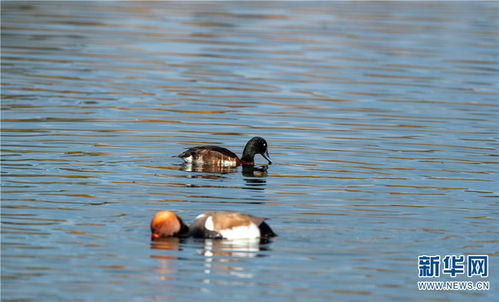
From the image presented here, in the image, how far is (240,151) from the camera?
19734 mm

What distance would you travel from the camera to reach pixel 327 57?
32906 mm

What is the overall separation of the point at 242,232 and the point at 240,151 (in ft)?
22.4

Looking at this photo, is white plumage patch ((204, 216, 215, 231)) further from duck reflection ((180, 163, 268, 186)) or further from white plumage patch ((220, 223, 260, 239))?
duck reflection ((180, 163, 268, 186))

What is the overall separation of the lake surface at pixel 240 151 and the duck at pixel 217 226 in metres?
0.12

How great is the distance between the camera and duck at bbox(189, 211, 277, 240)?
1291 cm

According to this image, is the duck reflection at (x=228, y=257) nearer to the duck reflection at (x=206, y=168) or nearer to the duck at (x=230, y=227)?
the duck at (x=230, y=227)

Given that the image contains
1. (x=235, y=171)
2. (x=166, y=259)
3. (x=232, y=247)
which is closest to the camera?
(x=166, y=259)

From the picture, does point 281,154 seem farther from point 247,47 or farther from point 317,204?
point 247,47

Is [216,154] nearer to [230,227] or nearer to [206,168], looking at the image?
[206,168]

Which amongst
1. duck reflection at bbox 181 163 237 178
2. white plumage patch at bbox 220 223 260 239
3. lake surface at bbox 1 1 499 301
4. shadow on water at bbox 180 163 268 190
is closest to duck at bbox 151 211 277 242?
white plumage patch at bbox 220 223 260 239

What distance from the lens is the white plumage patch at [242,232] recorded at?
12.9m

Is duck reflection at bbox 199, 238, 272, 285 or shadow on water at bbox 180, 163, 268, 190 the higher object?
shadow on water at bbox 180, 163, 268, 190

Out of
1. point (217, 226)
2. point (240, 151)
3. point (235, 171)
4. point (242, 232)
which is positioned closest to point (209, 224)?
point (217, 226)

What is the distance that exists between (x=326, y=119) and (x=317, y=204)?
786 centimetres
